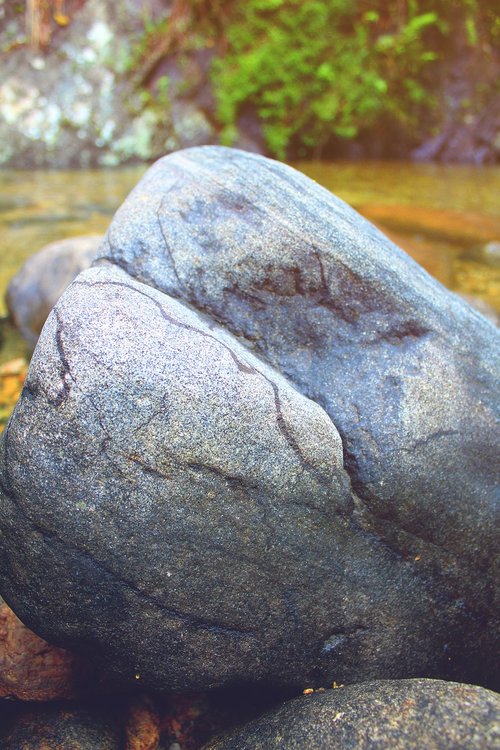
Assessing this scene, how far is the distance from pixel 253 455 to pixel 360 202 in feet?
22.7

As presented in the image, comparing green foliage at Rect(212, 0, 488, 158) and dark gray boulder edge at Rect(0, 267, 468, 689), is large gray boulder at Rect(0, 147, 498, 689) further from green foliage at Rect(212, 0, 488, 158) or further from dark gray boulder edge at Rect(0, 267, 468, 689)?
green foliage at Rect(212, 0, 488, 158)

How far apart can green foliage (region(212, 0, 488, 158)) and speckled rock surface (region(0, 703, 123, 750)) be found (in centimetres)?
965

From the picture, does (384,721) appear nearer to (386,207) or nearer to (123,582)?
(123,582)

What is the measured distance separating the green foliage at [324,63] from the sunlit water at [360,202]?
0.82 m

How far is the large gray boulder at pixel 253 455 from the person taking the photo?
5.28ft

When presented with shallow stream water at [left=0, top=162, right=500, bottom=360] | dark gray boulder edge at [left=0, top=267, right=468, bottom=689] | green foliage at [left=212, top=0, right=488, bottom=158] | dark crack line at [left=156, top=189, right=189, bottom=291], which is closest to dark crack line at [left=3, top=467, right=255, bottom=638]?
dark gray boulder edge at [left=0, top=267, right=468, bottom=689]

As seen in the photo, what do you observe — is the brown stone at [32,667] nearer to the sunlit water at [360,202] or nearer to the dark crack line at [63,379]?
the dark crack line at [63,379]

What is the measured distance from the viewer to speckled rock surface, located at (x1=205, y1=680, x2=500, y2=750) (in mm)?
1357

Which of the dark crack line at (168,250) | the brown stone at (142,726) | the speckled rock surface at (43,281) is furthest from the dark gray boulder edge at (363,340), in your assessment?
the speckled rock surface at (43,281)

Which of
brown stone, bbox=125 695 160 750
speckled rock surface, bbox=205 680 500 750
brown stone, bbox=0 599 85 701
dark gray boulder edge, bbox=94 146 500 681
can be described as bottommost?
brown stone, bbox=125 695 160 750

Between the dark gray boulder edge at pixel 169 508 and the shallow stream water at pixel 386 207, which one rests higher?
the dark gray boulder edge at pixel 169 508

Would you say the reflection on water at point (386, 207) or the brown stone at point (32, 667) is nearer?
the brown stone at point (32, 667)

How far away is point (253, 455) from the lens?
167 centimetres

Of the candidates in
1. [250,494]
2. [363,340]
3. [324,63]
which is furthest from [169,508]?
[324,63]
